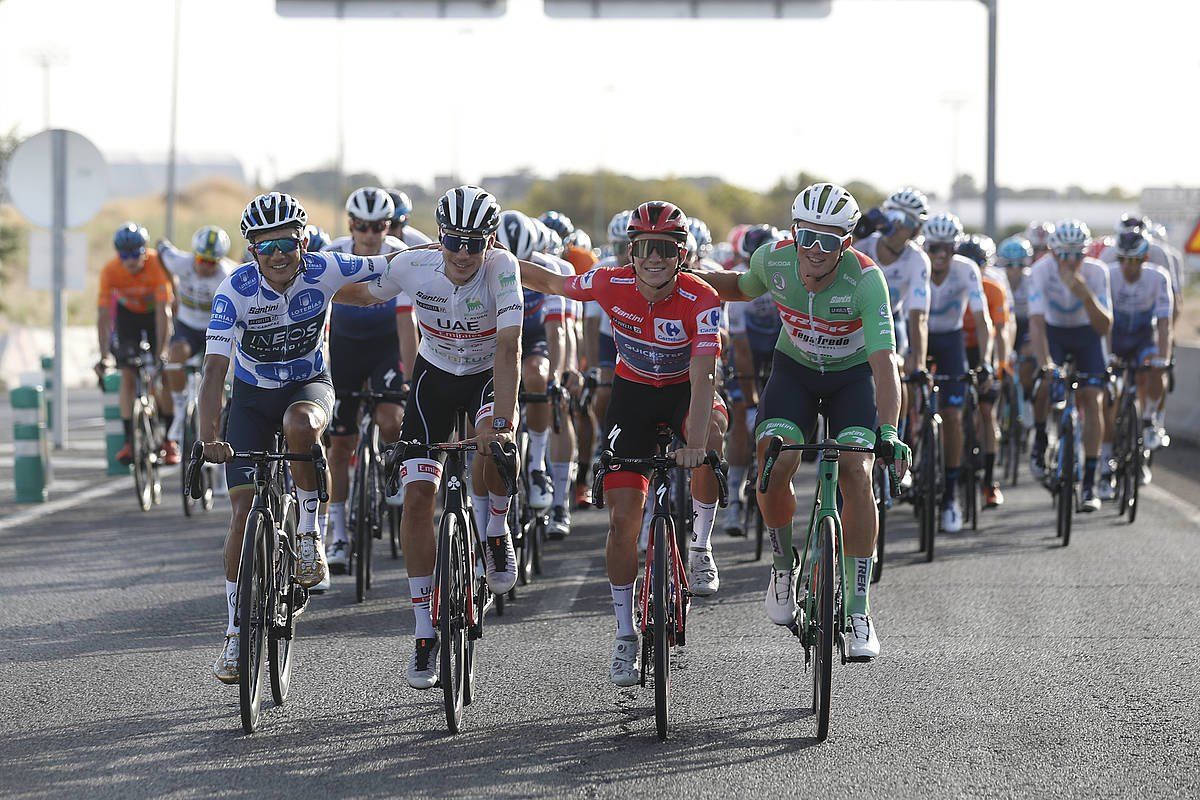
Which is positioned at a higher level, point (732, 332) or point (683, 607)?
point (732, 332)

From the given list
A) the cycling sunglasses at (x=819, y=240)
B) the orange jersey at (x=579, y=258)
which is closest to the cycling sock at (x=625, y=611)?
the cycling sunglasses at (x=819, y=240)

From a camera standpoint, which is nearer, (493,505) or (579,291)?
(579,291)

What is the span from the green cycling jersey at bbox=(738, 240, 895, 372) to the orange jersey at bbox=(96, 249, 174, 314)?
8.21 m

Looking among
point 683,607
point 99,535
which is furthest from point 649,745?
point 99,535

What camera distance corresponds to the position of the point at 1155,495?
14.7 metres

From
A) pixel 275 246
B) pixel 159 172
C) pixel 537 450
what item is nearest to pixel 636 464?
pixel 275 246

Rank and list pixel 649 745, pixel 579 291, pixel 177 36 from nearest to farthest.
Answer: pixel 649 745
pixel 579 291
pixel 177 36

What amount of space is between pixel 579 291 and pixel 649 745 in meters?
2.00

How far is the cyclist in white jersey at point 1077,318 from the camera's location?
39.8ft

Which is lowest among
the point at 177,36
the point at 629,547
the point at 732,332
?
the point at 629,547

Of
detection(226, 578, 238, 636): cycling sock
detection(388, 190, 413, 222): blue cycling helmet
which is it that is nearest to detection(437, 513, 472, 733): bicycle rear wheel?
detection(226, 578, 238, 636): cycling sock

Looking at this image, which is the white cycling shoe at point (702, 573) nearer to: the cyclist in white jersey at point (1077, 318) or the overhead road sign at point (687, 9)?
the cyclist in white jersey at point (1077, 318)

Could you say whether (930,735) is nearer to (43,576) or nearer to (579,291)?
(579,291)

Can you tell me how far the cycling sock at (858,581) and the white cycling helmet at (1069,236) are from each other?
5860 millimetres
